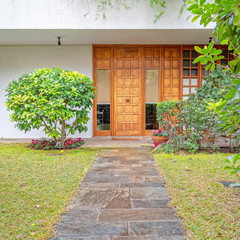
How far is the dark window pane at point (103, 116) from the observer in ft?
25.5

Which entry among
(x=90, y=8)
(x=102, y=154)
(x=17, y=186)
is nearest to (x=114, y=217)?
(x=17, y=186)

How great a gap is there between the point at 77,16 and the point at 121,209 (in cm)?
515

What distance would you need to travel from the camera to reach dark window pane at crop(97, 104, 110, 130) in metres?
7.76

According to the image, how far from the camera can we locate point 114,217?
2.45 meters

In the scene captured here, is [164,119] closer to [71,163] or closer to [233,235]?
[71,163]

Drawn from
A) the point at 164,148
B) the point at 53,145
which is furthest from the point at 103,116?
the point at 164,148

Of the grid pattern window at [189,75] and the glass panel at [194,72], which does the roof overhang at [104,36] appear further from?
the glass panel at [194,72]

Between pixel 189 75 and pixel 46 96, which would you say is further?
pixel 189 75

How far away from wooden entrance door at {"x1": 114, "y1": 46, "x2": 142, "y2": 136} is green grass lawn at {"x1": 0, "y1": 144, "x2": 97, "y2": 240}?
2324 millimetres

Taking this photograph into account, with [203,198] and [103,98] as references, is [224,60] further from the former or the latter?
[203,198]

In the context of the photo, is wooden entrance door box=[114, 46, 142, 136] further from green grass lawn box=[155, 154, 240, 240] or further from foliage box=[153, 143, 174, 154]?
green grass lawn box=[155, 154, 240, 240]

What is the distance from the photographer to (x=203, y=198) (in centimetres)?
285

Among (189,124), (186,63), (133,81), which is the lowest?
(189,124)

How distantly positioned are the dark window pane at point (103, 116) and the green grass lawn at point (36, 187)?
6.85ft
